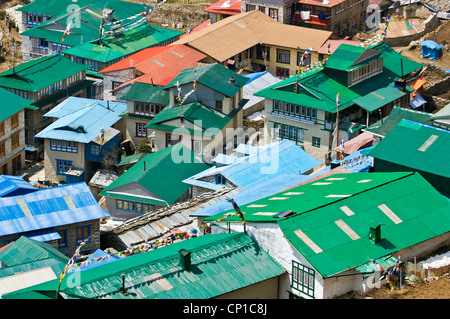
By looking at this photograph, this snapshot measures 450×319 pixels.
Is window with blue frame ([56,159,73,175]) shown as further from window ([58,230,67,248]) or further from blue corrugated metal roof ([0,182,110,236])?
window ([58,230,67,248])

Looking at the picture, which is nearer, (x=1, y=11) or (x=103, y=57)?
(x=103, y=57)

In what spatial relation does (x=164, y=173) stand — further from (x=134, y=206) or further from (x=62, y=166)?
(x=62, y=166)

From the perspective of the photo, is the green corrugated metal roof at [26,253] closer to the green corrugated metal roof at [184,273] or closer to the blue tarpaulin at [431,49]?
the green corrugated metal roof at [184,273]

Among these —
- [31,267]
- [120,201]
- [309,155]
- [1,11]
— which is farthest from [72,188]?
[1,11]

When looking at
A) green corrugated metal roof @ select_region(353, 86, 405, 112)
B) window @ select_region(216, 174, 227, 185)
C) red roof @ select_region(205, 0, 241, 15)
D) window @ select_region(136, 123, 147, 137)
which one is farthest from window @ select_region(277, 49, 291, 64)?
window @ select_region(216, 174, 227, 185)
